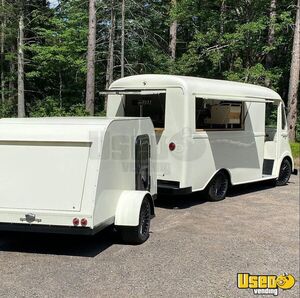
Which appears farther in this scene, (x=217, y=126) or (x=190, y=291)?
(x=217, y=126)

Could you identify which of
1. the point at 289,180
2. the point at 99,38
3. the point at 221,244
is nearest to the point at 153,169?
the point at 221,244

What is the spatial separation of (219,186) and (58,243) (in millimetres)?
4605

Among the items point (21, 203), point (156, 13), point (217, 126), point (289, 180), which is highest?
point (156, 13)

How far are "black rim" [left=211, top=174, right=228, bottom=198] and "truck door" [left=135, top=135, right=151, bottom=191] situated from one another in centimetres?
267

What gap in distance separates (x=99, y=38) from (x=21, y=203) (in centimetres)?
2236

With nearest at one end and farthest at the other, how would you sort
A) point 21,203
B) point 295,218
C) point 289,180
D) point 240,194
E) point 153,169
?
1. point 21,203
2. point 153,169
3. point 295,218
4. point 240,194
5. point 289,180

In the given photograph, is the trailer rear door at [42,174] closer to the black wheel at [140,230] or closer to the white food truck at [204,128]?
the black wheel at [140,230]

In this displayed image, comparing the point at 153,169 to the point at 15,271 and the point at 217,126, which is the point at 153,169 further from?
the point at 15,271

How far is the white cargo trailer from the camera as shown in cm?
582

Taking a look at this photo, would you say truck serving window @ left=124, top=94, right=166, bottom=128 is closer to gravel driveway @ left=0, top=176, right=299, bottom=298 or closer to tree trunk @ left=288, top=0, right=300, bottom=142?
gravel driveway @ left=0, top=176, right=299, bottom=298

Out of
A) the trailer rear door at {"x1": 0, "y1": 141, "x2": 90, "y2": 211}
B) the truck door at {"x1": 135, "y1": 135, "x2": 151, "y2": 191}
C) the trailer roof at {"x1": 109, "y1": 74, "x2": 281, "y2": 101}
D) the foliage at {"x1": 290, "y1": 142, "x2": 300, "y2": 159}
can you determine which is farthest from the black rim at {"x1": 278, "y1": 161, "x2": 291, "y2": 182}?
the trailer rear door at {"x1": 0, "y1": 141, "x2": 90, "y2": 211}

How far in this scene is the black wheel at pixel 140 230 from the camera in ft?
21.7

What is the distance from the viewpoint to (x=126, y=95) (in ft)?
33.0

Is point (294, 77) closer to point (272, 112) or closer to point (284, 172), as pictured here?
point (272, 112)
